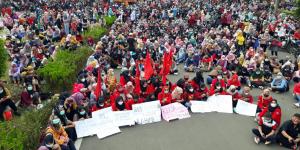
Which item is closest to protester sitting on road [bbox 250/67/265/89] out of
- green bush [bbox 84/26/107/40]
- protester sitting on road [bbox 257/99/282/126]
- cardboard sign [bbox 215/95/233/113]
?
cardboard sign [bbox 215/95/233/113]

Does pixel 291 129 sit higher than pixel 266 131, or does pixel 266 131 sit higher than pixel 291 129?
pixel 291 129

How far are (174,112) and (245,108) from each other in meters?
2.58

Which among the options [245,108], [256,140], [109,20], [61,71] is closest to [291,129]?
[256,140]

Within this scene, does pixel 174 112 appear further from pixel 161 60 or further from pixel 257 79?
pixel 161 60

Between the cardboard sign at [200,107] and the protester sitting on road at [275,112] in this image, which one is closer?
the protester sitting on road at [275,112]

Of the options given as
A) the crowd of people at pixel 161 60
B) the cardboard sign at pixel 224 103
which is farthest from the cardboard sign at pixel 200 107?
the cardboard sign at pixel 224 103

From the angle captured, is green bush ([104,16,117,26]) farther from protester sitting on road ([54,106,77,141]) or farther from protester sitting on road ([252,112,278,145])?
protester sitting on road ([252,112,278,145])

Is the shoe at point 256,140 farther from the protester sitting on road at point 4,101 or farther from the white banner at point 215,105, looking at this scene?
the protester sitting on road at point 4,101

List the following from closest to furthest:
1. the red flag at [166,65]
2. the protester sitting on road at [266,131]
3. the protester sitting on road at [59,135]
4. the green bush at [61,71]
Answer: the protester sitting on road at [59,135], the protester sitting on road at [266,131], the green bush at [61,71], the red flag at [166,65]

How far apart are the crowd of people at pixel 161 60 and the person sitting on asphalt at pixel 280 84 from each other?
0.04 metres

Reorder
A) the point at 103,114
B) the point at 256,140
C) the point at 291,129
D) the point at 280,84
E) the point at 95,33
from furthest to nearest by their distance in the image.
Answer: the point at 95,33 < the point at 280,84 < the point at 103,114 < the point at 256,140 < the point at 291,129

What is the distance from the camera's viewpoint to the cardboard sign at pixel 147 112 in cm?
1162

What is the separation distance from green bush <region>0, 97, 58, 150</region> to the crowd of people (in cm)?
40

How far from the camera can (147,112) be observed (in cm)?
1181
